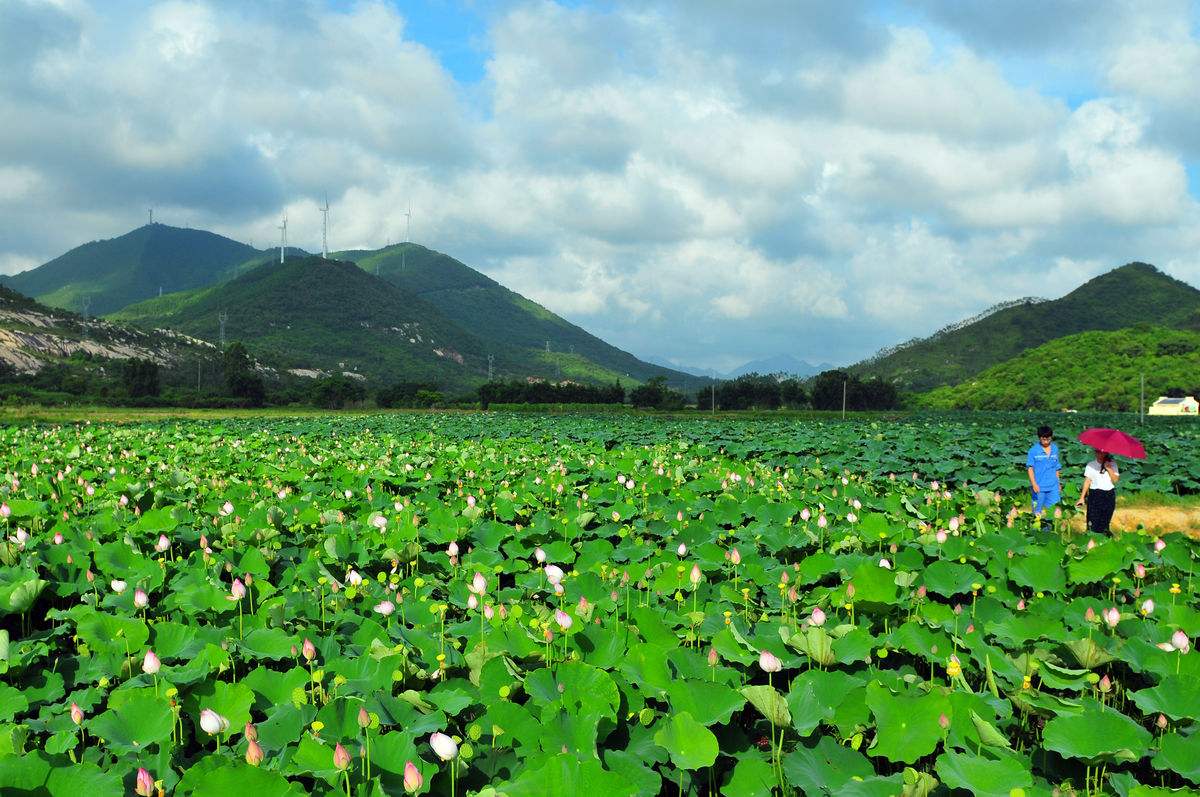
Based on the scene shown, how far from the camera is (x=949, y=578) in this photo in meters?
4.68

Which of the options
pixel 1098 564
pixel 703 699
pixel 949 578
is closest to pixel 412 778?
pixel 703 699

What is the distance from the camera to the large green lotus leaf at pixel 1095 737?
2426mm

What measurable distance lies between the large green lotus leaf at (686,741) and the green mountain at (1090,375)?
350 feet

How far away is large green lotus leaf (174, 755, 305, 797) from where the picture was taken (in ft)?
6.32

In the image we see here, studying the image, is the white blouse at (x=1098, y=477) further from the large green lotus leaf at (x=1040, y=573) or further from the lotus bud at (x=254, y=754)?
the lotus bud at (x=254, y=754)

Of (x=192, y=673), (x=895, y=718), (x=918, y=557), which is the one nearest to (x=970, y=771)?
(x=895, y=718)

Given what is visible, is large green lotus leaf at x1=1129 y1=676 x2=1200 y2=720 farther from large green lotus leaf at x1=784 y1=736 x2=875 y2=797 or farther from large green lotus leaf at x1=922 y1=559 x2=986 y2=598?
large green lotus leaf at x1=922 y1=559 x2=986 y2=598

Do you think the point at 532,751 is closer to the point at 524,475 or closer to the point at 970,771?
the point at 970,771

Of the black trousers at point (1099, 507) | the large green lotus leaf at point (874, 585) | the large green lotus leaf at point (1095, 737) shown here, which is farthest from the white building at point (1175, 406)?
the large green lotus leaf at point (1095, 737)

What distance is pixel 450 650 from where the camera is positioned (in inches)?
134

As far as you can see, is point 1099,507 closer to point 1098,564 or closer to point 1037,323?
point 1098,564

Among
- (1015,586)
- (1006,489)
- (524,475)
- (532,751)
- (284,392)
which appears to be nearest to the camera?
(532,751)

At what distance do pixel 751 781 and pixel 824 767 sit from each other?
0.94ft

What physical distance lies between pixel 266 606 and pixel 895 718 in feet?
10.5
